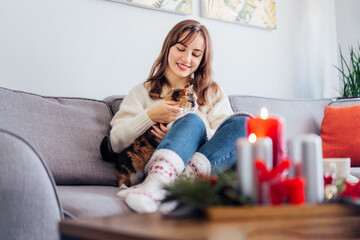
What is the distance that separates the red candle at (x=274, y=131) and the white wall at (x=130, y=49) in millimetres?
1440

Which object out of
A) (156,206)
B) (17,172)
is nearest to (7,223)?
(17,172)

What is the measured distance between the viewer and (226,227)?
72 cm

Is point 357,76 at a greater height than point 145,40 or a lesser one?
lesser

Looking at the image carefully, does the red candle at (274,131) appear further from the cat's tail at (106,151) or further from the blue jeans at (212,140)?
the cat's tail at (106,151)

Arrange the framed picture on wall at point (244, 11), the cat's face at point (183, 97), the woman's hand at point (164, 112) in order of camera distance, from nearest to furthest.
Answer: the woman's hand at point (164, 112)
the cat's face at point (183, 97)
the framed picture on wall at point (244, 11)

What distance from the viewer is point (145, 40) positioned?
2.54 meters

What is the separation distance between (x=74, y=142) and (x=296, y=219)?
1179 millimetres

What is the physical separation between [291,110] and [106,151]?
4.29 ft

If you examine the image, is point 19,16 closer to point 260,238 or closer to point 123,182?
point 123,182

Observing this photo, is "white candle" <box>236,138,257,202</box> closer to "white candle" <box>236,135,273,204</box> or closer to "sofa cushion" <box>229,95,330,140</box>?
"white candle" <box>236,135,273,204</box>

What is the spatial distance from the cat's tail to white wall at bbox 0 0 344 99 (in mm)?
546

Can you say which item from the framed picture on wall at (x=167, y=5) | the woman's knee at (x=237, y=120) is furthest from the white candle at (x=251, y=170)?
the framed picture on wall at (x=167, y=5)

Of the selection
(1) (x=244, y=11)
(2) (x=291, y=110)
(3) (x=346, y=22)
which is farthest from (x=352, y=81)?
(1) (x=244, y=11)

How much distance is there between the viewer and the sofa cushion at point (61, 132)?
1660mm
